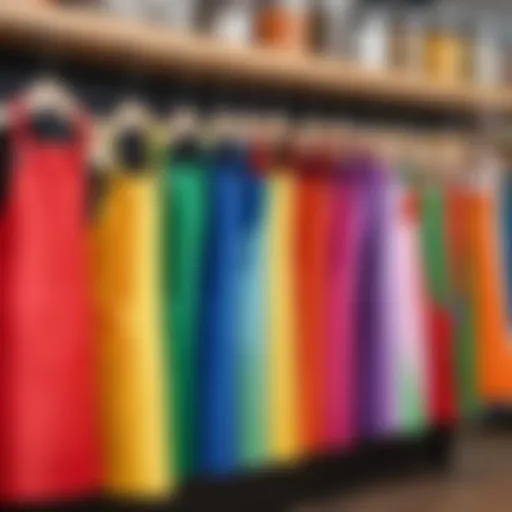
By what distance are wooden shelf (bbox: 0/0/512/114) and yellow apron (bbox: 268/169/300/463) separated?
0.21 m

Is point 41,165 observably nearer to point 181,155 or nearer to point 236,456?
point 181,155

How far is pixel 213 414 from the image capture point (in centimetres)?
141

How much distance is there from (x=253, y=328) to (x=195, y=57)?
1.37 feet

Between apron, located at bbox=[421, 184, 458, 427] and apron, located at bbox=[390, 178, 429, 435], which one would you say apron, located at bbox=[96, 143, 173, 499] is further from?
apron, located at bbox=[421, 184, 458, 427]

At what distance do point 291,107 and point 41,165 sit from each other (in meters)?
0.87

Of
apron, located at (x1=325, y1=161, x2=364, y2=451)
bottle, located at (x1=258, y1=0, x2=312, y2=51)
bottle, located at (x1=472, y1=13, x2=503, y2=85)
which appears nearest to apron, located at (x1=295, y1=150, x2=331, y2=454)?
apron, located at (x1=325, y1=161, x2=364, y2=451)

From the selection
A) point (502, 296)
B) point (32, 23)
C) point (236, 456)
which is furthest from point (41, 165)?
point (502, 296)

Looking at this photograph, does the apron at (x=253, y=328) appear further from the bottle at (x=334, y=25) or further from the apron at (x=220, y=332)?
the bottle at (x=334, y=25)

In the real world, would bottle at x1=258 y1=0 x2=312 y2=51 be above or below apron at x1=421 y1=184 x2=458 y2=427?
above

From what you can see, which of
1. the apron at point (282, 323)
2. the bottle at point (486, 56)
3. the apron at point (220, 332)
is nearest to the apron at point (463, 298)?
the bottle at point (486, 56)

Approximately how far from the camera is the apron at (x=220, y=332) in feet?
4.61

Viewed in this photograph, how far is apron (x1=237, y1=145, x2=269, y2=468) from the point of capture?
4.73 ft

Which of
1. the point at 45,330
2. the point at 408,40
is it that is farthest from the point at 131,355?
the point at 408,40

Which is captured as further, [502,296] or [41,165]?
[502,296]
